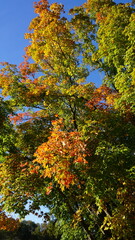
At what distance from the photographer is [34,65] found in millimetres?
13055

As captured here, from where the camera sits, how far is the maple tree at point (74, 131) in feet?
19.1

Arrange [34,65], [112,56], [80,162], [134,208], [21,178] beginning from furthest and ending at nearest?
[34,65]
[112,56]
[21,178]
[134,208]
[80,162]

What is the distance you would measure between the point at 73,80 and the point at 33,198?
21.1ft

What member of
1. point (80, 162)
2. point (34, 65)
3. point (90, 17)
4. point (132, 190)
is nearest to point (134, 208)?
point (132, 190)

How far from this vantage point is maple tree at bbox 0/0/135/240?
581 centimetres

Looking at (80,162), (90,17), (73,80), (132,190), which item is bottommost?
(132,190)

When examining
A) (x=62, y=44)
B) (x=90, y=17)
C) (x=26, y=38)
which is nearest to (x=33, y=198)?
(x=62, y=44)

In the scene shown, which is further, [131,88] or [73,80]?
[73,80]

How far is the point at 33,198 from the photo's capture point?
8.56 m

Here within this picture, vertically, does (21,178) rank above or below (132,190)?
above

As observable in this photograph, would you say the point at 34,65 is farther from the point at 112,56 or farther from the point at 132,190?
the point at 132,190

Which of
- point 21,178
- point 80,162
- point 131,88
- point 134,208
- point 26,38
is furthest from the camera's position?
point 26,38

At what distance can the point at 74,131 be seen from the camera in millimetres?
7066

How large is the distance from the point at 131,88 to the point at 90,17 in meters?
9.09
